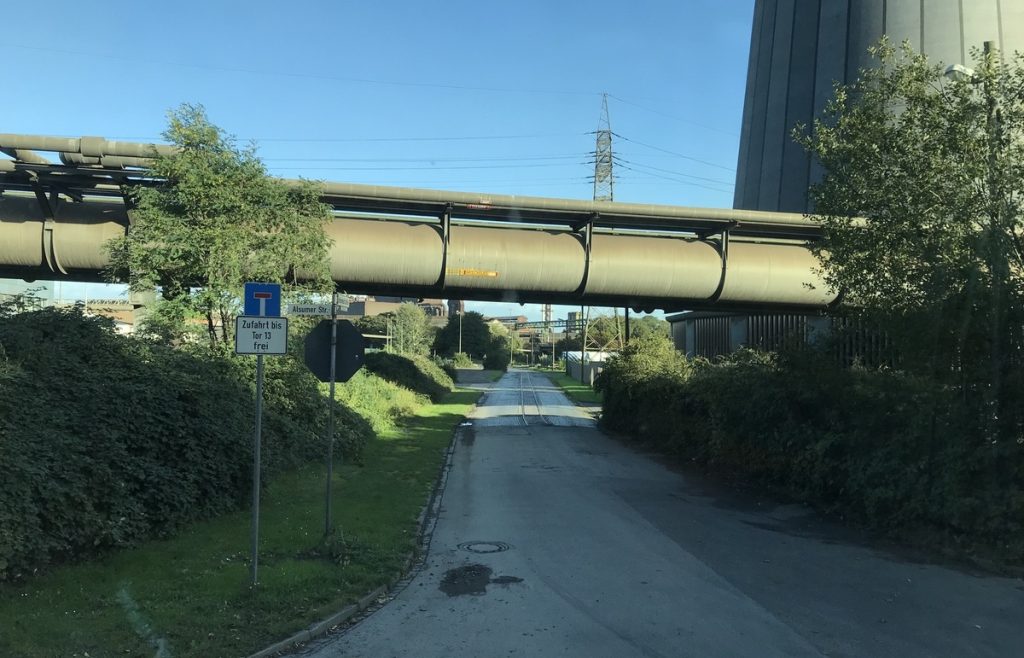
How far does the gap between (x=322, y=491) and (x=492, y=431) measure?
557 inches

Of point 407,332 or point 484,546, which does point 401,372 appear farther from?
point 484,546

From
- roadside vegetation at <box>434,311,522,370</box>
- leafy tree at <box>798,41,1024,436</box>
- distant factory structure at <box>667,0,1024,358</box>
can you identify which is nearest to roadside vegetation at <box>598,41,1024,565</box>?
leafy tree at <box>798,41,1024,436</box>

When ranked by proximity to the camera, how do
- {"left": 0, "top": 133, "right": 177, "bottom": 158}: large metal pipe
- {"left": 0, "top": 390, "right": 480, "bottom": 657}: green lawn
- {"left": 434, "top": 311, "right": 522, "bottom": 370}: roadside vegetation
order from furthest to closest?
{"left": 434, "top": 311, "right": 522, "bottom": 370}: roadside vegetation, {"left": 0, "top": 133, "right": 177, "bottom": 158}: large metal pipe, {"left": 0, "top": 390, "right": 480, "bottom": 657}: green lawn

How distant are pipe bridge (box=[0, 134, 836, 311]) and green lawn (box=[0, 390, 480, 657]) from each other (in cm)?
684

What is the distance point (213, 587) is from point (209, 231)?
821cm

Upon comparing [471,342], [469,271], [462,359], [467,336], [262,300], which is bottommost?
[462,359]

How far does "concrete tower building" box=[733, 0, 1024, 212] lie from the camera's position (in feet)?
72.8

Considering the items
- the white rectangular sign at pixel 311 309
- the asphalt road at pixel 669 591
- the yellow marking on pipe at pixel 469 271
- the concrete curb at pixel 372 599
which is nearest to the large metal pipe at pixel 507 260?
the yellow marking on pipe at pixel 469 271

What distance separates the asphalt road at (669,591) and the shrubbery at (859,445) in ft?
2.70

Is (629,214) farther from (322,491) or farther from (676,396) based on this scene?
(322,491)

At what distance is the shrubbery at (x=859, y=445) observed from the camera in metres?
8.88

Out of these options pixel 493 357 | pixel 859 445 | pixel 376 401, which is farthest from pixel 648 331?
pixel 493 357

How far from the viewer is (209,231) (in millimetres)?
13336

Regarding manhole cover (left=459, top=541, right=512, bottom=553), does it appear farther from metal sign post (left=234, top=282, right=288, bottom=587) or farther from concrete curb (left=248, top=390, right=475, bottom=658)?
metal sign post (left=234, top=282, right=288, bottom=587)
